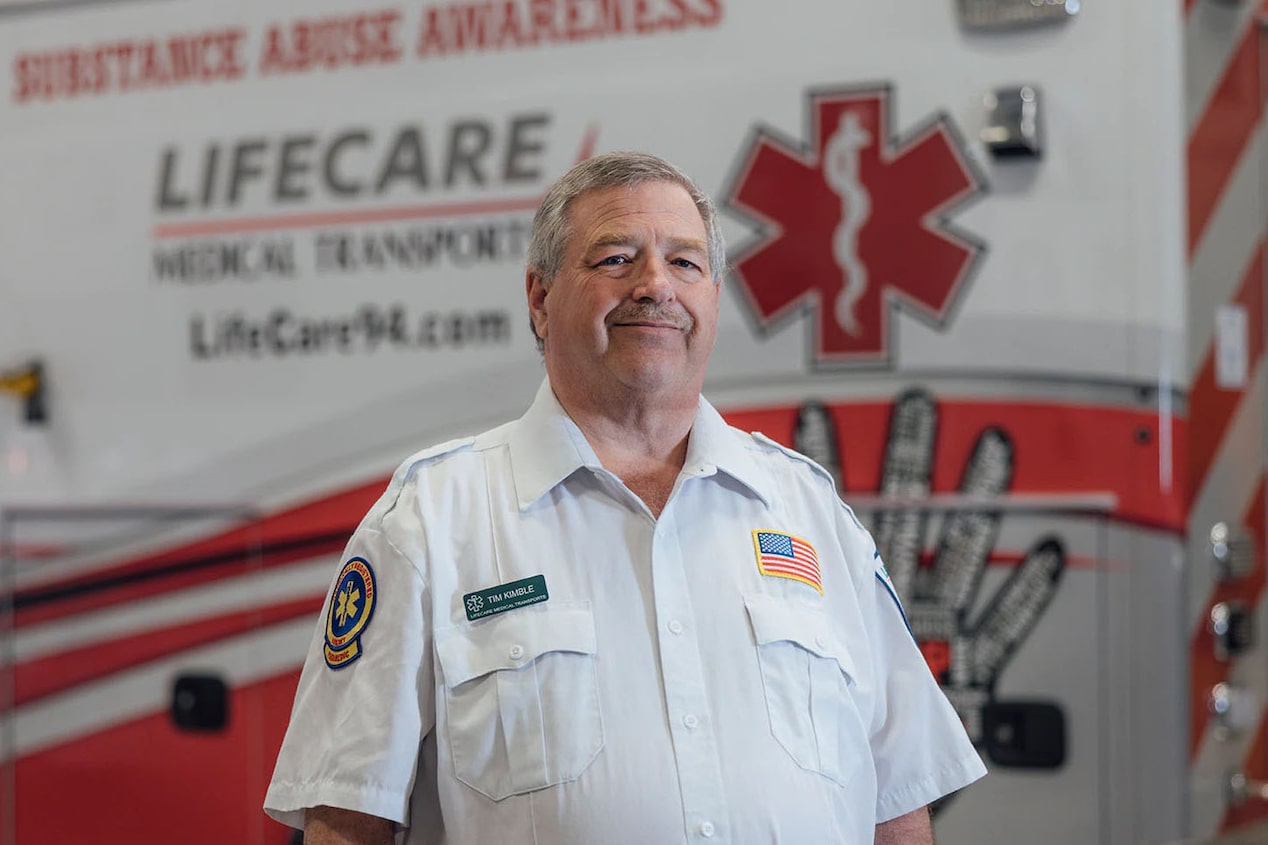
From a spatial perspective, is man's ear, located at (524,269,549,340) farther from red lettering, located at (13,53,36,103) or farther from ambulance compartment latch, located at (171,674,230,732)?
red lettering, located at (13,53,36,103)

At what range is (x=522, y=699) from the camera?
191 cm

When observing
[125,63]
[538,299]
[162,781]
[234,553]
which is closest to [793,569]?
[538,299]

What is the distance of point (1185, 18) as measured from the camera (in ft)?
9.89

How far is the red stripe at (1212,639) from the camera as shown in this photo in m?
2.96

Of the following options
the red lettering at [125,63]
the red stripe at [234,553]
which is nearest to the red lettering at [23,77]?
the red lettering at [125,63]

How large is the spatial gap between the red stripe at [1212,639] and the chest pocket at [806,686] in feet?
3.70

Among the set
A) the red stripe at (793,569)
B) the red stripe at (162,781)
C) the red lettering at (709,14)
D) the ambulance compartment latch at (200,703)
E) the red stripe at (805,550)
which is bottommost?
the red stripe at (162,781)

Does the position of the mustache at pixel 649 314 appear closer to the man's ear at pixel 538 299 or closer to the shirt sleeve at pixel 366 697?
the man's ear at pixel 538 299

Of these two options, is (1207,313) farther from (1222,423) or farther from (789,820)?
(789,820)

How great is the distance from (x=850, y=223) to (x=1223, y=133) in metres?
0.76

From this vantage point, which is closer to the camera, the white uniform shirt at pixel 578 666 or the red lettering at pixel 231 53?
the white uniform shirt at pixel 578 666

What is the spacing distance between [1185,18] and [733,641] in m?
1.68

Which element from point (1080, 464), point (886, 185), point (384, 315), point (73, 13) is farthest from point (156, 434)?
point (1080, 464)

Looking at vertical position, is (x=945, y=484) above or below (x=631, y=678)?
above
